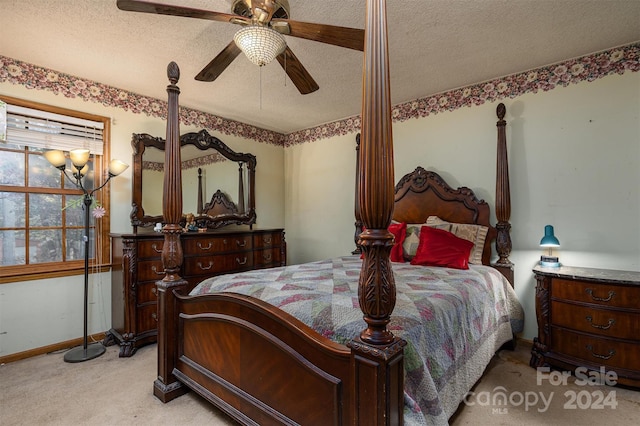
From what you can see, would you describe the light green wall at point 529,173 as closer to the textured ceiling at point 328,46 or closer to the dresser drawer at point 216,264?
the textured ceiling at point 328,46

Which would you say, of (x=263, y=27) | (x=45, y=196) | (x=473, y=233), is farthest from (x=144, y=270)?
(x=473, y=233)

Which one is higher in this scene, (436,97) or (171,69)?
(436,97)

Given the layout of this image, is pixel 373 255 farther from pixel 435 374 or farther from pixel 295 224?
pixel 295 224

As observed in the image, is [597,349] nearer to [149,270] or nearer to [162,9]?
[162,9]

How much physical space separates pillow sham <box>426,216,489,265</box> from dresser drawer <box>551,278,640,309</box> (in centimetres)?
60

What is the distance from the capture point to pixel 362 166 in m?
0.92

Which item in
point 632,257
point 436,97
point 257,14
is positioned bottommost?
point 632,257

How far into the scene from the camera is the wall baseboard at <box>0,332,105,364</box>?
246 centimetres

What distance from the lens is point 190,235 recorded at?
2945 millimetres

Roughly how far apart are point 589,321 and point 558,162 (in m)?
1.29

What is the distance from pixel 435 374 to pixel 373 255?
0.72 metres

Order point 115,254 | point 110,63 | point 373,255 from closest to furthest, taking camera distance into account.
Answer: point 373,255 → point 110,63 → point 115,254

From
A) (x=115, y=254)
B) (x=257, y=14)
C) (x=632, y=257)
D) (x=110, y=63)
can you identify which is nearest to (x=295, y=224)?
(x=115, y=254)

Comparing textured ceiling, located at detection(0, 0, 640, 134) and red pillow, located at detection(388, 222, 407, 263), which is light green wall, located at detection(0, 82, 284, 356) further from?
red pillow, located at detection(388, 222, 407, 263)
